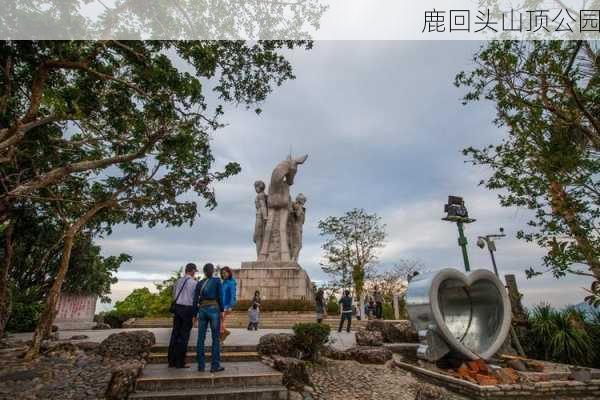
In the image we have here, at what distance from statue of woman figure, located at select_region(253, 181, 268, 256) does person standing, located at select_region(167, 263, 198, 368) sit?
1207 centimetres

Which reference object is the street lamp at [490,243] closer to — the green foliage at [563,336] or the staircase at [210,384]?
the green foliage at [563,336]

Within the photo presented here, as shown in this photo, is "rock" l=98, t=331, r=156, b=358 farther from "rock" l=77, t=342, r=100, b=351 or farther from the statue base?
the statue base

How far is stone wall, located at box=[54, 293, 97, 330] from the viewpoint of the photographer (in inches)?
551

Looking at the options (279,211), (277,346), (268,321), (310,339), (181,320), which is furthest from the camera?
(279,211)

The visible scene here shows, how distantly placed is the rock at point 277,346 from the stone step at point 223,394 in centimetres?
181

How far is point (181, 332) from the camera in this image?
5.54 m

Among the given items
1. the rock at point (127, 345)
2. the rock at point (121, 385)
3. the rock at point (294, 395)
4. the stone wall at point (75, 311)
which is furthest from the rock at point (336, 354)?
the stone wall at point (75, 311)

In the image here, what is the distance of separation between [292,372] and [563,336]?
877cm

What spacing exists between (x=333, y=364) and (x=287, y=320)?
20.3 ft

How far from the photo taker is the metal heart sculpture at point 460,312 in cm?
717

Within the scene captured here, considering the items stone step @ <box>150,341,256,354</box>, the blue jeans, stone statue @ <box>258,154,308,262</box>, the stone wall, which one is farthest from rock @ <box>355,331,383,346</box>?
the stone wall

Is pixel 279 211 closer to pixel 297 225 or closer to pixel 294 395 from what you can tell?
pixel 297 225

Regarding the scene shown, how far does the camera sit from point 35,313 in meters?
12.2

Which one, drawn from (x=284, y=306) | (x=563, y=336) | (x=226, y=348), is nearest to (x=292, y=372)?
(x=226, y=348)
